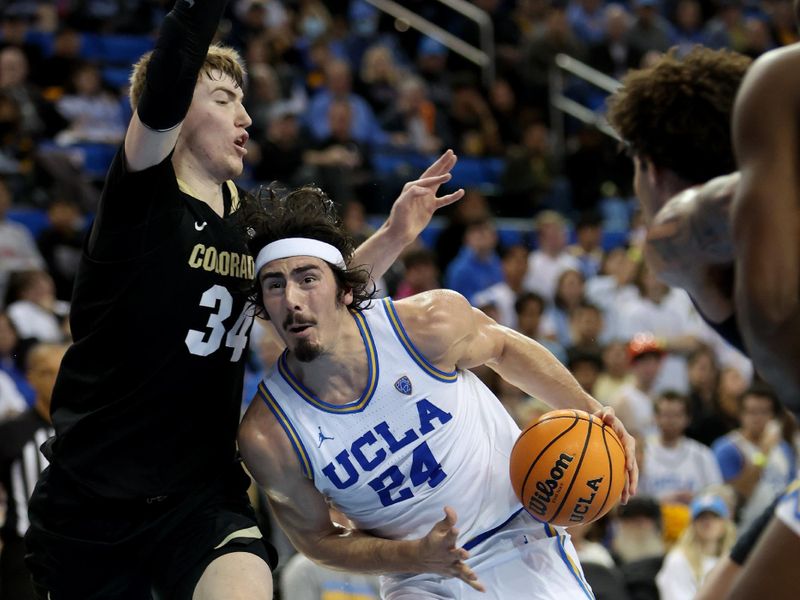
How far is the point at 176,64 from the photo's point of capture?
4.16m

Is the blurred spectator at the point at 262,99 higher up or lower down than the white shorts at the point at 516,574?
lower down

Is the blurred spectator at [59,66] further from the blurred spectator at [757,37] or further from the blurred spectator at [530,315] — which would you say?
the blurred spectator at [757,37]

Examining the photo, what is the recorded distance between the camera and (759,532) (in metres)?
3.67

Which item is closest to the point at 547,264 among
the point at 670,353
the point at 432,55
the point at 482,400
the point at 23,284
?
the point at 670,353

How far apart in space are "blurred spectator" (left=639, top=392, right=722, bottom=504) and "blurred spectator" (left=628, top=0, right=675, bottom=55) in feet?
26.2

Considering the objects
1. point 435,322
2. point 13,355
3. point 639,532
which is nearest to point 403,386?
point 435,322

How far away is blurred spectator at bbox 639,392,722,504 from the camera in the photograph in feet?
33.2

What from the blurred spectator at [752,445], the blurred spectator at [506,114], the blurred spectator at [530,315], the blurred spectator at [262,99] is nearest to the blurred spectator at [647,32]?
the blurred spectator at [506,114]

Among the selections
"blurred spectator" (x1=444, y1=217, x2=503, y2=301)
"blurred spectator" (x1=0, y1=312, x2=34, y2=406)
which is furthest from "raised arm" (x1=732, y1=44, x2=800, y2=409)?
"blurred spectator" (x1=444, y1=217, x2=503, y2=301)

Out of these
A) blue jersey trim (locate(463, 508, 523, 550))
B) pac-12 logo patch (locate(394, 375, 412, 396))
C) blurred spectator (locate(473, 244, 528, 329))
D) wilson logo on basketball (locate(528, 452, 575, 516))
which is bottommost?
blurred spectator (locate(473, 244, 528, 329))

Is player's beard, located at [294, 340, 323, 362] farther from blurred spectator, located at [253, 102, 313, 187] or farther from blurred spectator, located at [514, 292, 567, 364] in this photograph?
blurred spectator, located at [253, 102, 313, 187]

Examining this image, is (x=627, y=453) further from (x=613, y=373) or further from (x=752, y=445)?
(x=613, y=373)

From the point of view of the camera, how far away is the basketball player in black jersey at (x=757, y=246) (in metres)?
2.77

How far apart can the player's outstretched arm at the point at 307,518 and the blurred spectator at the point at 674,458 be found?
5693 mm
